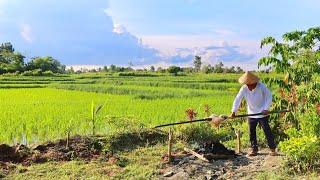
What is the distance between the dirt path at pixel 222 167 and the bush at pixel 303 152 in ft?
1.08

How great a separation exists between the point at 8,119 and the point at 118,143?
458 centimetres

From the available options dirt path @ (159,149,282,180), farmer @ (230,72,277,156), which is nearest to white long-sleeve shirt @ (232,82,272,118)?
farmer @ (230,72,277,156)

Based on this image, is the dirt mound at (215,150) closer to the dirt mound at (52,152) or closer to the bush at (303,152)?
the bush at (303,152)

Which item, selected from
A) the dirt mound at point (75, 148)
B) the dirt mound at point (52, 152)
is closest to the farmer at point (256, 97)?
the dirt mound at point (75, 148)

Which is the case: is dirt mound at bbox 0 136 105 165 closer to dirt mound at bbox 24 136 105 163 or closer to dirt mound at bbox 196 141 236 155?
dirt mound at bbox 24 136 105 163

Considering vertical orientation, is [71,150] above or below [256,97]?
below

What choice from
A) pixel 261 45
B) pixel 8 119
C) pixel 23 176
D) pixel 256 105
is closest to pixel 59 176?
pixel 23 176

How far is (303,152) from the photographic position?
19.1ft

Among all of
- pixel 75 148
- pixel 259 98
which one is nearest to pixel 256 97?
pixel 259 98

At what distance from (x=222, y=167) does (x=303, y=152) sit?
4.00ft

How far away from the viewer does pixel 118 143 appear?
8703mm

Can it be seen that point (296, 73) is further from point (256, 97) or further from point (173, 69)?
point (173, 69)

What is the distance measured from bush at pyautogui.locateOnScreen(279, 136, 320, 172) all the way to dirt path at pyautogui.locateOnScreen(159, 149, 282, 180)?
0.33 m

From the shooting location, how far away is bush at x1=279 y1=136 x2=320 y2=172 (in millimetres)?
5820
